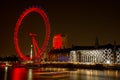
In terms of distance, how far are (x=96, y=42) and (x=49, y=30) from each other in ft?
241

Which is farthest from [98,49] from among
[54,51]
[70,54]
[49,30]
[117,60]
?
[49,30]

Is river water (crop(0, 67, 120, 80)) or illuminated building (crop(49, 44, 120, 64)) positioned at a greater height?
illuminated building (crop(49, 44, 120, 64))

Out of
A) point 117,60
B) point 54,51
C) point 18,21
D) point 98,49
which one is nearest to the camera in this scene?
point 18,21

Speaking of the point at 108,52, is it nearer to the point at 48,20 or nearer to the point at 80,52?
the point at 80,52

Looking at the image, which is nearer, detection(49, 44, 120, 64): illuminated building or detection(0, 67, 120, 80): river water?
detection(0, 67, 120, 80): river water

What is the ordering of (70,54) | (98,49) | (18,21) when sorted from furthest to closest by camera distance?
(70,54), (98,49), (18,21)

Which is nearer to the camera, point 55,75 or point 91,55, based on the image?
point 55,75

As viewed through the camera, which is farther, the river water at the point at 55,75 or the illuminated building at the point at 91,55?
the illuminated building at the point at 91,55

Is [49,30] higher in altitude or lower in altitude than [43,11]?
lower

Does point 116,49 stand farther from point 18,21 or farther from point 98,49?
point 18,21

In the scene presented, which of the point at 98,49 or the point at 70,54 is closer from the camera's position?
the point at 98,49

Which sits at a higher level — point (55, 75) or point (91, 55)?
point (91, 55)

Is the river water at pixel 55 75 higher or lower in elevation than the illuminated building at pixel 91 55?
lower

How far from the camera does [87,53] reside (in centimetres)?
13600
